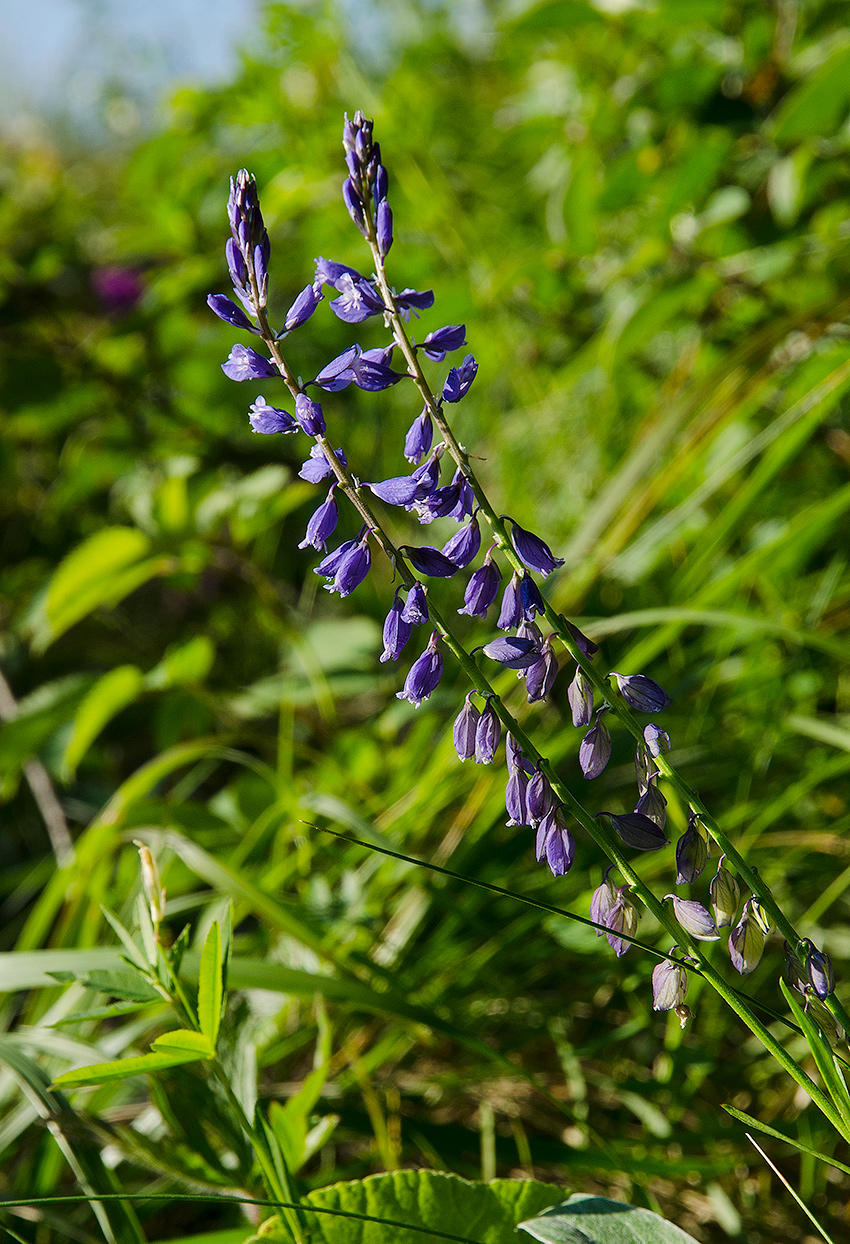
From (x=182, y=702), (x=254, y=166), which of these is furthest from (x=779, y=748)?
(x=254, y=166)

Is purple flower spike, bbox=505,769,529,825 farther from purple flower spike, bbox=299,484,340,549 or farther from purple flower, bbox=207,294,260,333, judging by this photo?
purple flower, bbox=207,294,260,333

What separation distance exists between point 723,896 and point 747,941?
0.14 ft

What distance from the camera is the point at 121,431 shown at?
303 centimetres

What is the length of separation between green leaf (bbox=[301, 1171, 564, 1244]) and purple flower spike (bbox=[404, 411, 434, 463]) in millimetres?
840

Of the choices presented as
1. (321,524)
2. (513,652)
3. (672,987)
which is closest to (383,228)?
(321,524)

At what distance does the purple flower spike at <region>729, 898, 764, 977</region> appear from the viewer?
2.80 ft

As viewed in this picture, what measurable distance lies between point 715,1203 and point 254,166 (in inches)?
134

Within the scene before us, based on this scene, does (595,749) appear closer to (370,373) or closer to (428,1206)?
(370,373)

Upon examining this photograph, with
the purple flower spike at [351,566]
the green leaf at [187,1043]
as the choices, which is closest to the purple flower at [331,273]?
the purple flower spike at [351,566]

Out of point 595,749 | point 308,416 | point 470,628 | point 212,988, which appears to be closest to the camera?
point 308,416

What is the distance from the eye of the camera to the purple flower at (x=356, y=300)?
832mm

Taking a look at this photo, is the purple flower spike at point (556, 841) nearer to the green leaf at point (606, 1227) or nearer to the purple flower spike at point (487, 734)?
the purple flower spike at point (487, 734)

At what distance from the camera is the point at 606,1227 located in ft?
3.08

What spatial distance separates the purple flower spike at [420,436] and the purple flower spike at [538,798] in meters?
0.33
